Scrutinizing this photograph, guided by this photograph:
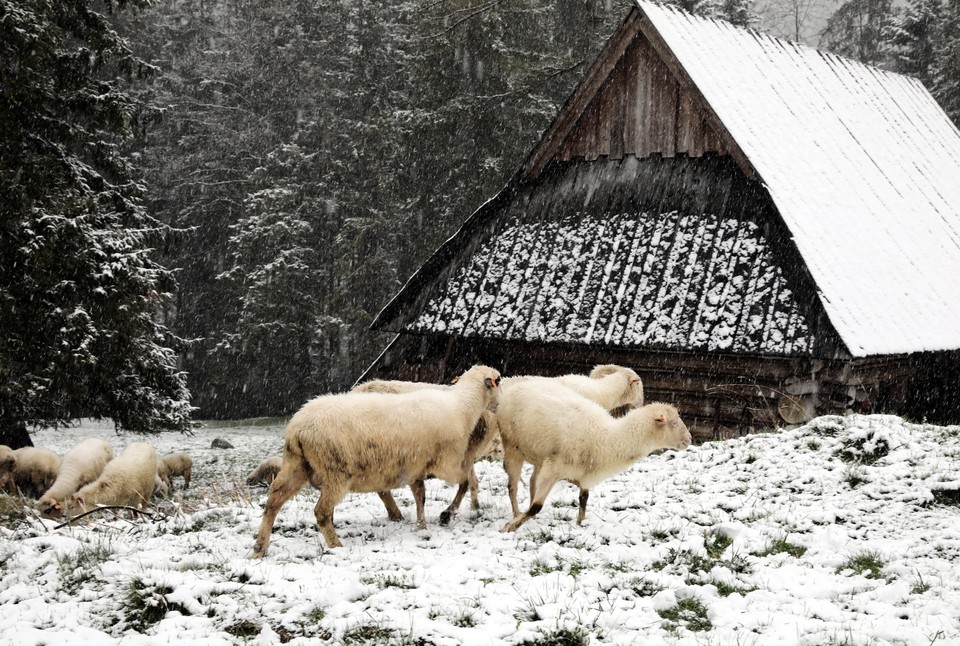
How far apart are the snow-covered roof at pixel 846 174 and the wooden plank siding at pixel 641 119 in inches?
20.1

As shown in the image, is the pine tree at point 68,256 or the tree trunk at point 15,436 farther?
the tree trunk at point 15,436

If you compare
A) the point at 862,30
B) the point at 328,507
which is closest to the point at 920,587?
the point at 328,507

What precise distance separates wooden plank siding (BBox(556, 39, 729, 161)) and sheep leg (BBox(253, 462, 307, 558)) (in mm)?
10105

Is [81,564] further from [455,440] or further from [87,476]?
[87,476]

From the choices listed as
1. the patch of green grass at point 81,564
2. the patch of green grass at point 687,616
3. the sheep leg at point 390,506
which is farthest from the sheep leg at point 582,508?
the patch of green grass at point 81,564

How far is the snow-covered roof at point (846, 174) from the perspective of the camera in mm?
12070

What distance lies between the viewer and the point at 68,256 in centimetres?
1481

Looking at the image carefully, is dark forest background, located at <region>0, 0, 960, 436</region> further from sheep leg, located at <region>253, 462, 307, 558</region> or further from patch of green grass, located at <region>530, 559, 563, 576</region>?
patch of green grass, located at <region>530, 559, 563, 576</region>

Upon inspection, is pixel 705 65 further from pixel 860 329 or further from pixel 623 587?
pixel 623 587

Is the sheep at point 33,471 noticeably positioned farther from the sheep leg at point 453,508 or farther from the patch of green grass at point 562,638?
the patch of green grass at point 562,638

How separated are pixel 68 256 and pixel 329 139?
77.3 ft

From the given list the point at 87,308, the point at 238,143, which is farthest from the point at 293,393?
the point at 87,308

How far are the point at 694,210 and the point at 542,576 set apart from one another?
370 inches

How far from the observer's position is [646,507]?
7.16 metres
